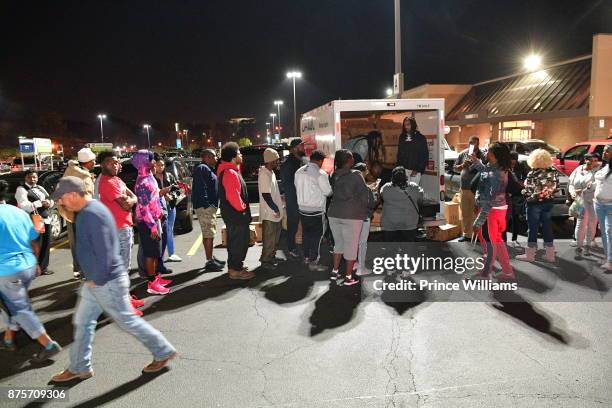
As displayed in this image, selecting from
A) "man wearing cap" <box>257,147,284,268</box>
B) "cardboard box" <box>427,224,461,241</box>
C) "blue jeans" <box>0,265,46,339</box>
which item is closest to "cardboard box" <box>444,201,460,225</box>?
"cardboard box" <box>427,224,461,241</box>

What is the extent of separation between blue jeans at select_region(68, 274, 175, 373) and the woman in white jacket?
6.85 metres

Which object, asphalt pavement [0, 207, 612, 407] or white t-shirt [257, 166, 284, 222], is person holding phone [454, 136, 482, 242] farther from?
white t-shirt [257, 166, 284, 222]

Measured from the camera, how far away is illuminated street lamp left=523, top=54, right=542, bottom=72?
29775 millimetres

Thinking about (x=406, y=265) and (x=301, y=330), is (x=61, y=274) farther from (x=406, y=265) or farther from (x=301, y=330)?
(x=406, y=265)

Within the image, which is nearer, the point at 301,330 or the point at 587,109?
the point at 301,330

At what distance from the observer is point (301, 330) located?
4824 millimetres

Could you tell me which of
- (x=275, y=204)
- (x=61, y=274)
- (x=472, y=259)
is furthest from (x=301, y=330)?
(x=61, y=274)

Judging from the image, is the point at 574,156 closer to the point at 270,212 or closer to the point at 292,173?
the point at 292,173

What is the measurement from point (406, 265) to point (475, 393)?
11.1ft

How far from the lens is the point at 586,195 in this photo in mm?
7340

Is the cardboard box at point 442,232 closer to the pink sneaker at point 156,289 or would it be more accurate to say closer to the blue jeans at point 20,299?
the pink sneaker at point 156,289

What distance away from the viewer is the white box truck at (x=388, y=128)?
7.87 m

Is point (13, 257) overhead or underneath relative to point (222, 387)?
overhead

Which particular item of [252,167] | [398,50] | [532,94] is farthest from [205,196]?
[532,94]
